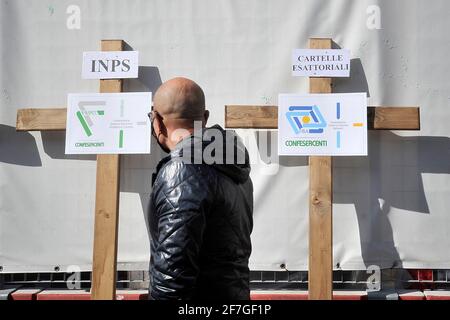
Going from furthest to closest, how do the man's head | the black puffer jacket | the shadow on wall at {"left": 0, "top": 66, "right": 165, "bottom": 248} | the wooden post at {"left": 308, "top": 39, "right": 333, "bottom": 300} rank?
1. the shadow on wall at {"left": 0, "top": 66, "right": 165, "bottom": 248}
2. the wooden post at {"left": 308, "top": 39, "right": 333, "bottom": 300}
3. the man's head
4. the black puffer jacket

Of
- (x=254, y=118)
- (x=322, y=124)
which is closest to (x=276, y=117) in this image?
(x=254, y=118)

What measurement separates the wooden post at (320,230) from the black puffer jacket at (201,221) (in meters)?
0.77

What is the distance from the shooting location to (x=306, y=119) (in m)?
2.12

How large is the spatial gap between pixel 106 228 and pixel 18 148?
0.65m

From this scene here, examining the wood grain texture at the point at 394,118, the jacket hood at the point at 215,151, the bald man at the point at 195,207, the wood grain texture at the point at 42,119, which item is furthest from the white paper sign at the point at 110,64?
the wood grain texture at the point at 394,118

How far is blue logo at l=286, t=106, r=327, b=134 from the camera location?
6.91ft

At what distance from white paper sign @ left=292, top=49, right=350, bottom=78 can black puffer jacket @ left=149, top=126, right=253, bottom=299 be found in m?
0.93

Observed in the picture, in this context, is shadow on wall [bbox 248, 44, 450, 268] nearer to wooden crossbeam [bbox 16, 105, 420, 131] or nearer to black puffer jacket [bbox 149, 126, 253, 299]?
Answer: wooden crossbeam [bbox 16, 105, 420, 131]

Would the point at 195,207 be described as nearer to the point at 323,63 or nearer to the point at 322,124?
the point at 322,124

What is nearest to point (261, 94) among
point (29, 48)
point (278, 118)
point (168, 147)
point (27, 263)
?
point (278, 118)

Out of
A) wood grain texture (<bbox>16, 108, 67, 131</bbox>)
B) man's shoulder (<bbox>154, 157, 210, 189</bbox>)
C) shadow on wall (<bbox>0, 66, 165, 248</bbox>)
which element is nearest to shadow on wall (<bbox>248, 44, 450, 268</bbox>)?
shadow on wall (<bbox>0, 66, 165, 248</bbox>)

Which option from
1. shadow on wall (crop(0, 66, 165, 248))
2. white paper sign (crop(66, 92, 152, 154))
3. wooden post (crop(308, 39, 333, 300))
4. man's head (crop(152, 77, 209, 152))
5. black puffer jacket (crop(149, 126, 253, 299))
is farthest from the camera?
shadow on wall (crop(0, 66, 165, 248))

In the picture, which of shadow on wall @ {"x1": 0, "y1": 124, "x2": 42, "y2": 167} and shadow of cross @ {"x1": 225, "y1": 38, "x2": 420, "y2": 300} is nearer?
shadow of cross @ {"x1": 225, "y1": 38, "x2": 420, "y2": 300}
